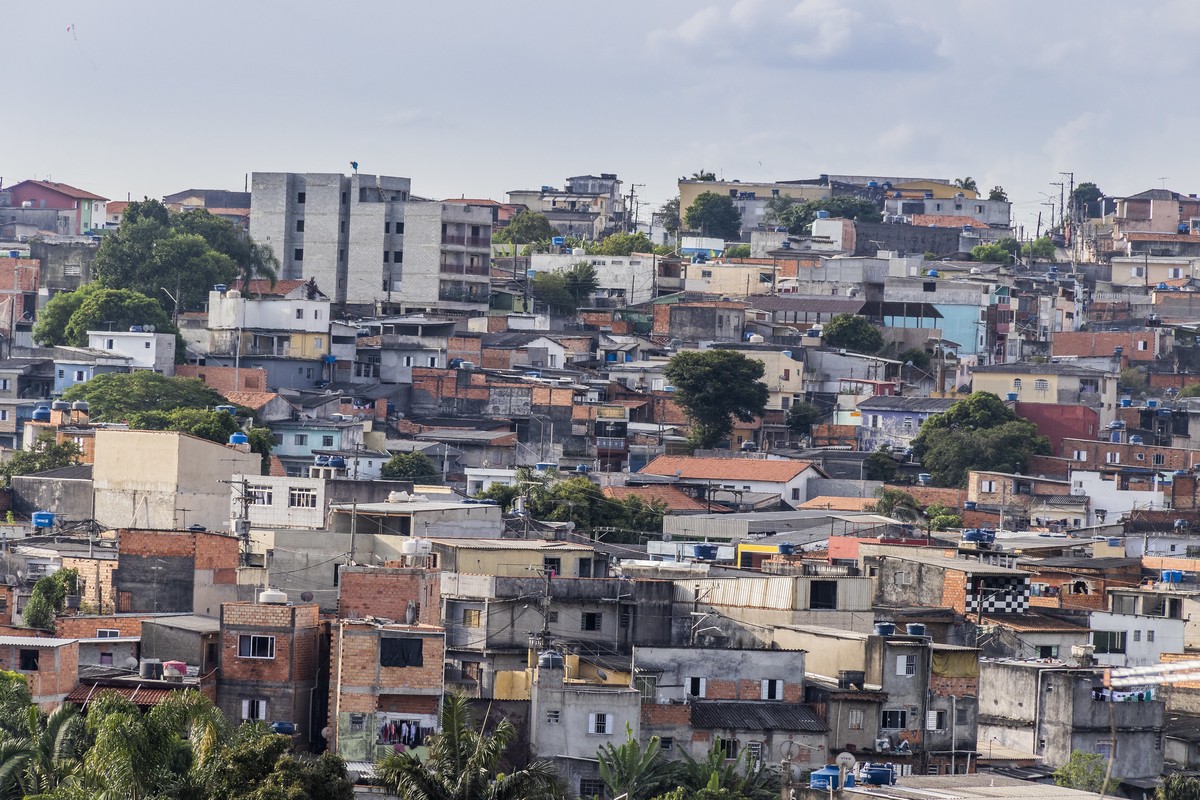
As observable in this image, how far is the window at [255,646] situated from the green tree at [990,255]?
72.2 meters

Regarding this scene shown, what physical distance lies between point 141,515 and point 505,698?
1529cm

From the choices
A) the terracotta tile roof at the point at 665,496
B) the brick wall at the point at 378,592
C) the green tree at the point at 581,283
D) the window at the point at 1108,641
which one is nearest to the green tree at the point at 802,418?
the terracotta tile roof at the point at 665,496

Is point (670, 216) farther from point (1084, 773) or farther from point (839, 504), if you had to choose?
point (1084, 773)

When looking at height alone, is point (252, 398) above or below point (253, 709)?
above

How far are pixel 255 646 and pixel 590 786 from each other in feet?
14.7

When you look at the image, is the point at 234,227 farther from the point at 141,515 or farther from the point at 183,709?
the point at 183,709

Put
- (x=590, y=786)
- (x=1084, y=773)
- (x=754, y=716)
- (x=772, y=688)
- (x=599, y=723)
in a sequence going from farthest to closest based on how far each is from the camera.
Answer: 1. (x=772, y=688)
2. (x=754, y=716)
3. (x=1084, y=773)
4. (x=599, y=723)
5. (x=590, y=786)

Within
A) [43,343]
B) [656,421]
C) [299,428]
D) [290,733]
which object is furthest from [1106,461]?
[290,733]

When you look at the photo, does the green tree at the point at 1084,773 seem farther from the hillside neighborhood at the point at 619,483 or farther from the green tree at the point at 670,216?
the green tree at the point at 670,216

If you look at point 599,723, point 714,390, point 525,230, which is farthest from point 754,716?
point 525,230

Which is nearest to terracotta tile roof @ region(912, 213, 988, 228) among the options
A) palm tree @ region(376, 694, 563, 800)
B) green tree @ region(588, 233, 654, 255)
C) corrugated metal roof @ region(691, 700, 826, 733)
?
green tree @ region(588, 233, 654, 255)

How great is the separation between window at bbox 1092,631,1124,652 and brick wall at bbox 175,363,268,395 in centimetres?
3091

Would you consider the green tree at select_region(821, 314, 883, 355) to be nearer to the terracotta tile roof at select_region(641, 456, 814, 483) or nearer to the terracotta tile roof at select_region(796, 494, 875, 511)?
the terracotta tile roof at select_region(641, 456, 814, 483)

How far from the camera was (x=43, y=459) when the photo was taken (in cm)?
5238
